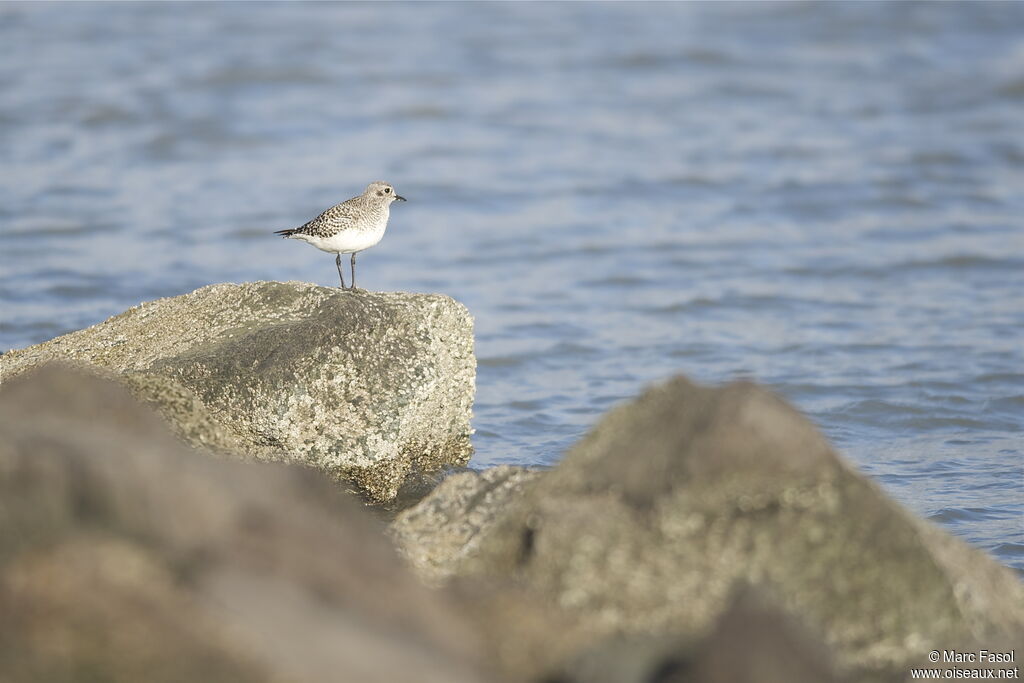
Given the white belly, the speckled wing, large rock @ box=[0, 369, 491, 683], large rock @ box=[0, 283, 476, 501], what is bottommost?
large rock @ box=[0, 283, 476, 501]

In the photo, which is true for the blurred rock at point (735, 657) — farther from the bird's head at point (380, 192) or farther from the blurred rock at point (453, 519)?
the bird's head at point (380, 192)

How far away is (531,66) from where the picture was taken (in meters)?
25.0

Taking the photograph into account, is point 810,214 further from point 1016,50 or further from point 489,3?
point 489,3

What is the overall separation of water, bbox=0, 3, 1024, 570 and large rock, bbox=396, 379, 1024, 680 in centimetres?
341

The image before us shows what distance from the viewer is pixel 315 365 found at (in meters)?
6.98

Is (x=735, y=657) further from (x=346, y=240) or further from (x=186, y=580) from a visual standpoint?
(x=346, y=240)

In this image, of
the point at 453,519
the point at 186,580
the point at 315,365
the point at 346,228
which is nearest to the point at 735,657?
the point at 186,580

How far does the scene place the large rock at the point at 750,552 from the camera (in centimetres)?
419

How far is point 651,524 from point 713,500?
0.76ft

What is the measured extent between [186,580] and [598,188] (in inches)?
589

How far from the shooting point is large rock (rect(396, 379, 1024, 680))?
4191 millimetres

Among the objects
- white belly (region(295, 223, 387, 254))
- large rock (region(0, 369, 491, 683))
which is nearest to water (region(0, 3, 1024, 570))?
white belly (region(295, 223, 387, 254))

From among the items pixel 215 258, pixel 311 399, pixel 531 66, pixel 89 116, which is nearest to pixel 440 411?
pixel 311 399

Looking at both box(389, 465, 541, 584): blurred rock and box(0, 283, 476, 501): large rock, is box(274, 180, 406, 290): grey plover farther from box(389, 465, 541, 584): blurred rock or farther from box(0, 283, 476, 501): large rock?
box(389, 465, 541, 584): blurred rock
